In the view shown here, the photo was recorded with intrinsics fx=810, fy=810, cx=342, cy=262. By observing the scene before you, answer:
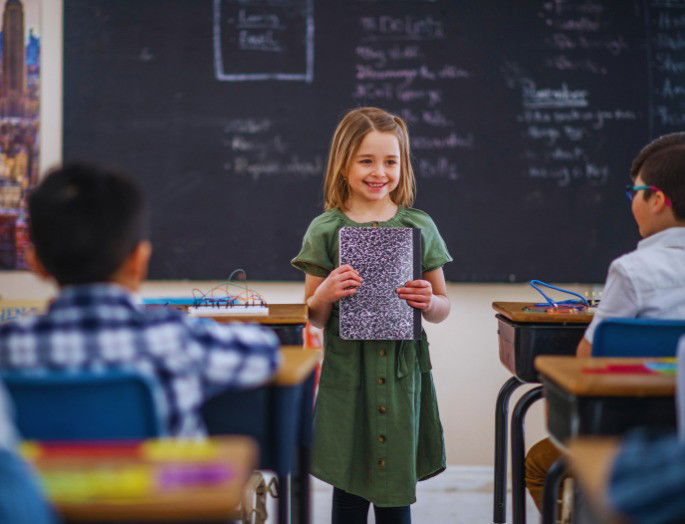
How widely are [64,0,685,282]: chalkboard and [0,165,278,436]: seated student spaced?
231 cm

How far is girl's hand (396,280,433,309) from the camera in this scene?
7.72ft

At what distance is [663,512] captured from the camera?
874mm

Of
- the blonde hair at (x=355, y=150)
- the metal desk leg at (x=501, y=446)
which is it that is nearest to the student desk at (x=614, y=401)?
the blonde hair at (x=355, y=150)

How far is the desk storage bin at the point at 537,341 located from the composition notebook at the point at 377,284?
1.62ft

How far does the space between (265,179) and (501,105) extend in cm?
113

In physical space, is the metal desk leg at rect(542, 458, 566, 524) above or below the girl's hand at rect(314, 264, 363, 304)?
below

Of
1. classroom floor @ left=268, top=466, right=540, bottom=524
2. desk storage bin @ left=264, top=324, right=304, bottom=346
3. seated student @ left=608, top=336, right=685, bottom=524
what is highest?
seated student @ left=608, top=336, right=685, bottom=524

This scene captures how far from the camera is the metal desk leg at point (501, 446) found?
3.00 m

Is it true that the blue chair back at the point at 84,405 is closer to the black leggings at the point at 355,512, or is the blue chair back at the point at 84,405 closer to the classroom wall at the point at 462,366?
the black leggings at the point at 355,512

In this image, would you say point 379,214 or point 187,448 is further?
point 379,214

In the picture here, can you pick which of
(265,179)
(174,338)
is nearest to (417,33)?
(265,179)

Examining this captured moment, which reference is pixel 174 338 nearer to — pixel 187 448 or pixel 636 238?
pixel 187 448

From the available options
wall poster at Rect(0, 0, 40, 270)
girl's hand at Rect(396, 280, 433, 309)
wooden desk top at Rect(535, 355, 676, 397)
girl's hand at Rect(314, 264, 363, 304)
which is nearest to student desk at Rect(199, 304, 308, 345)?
girl's hand at Rect(314, 264, 363, 304)

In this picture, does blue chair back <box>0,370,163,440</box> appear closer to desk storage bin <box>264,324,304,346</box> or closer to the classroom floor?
desk storage bin <box>264,324,304,346</box>
